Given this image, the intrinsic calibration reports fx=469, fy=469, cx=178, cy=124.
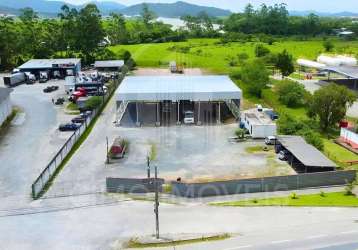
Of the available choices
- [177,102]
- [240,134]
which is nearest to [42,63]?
[177,102]

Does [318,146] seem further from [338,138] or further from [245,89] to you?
[245,89]

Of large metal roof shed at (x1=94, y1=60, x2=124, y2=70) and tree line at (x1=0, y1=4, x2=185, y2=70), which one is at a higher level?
tree line at (x1=0, y1=4, x2=185, y2=70)

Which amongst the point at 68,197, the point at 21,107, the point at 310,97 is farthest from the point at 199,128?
the point at 21,107

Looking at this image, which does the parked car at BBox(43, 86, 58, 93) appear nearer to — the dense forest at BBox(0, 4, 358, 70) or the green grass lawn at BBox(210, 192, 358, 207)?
the dense forest at BBox(0, 4, 358, 70)

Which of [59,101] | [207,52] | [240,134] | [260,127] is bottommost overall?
[240,134]

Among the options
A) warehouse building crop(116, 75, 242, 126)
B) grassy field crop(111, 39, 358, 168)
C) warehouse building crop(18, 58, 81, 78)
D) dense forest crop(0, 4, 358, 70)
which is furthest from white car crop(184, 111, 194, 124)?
dense forest crop(0, 4, 358, 70)

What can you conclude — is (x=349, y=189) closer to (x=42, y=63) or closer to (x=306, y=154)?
(x=306, y=154)

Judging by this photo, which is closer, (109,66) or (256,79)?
(256,79)
